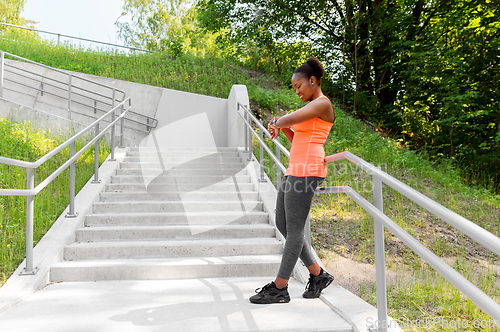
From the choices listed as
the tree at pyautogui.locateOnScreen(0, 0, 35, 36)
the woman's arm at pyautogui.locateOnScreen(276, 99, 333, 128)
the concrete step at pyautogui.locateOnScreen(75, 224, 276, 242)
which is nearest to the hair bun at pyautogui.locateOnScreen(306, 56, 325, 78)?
the woman's arm at pyautogui.locateOnScreen(276, 99, 333, 128)

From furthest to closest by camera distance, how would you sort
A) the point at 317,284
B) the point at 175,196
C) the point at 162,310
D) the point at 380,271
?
the point at 175,196 < the point at 317,284 < the point at 162,310 < the point at 380,271

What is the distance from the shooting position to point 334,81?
37.9ft

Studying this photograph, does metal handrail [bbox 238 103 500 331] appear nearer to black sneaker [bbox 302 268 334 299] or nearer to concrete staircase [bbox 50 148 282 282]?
black sneaker [bbox 302 268 334 299]

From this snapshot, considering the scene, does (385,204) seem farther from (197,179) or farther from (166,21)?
(166,21)

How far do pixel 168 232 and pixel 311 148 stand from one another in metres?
1.96

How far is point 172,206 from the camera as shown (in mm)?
3807

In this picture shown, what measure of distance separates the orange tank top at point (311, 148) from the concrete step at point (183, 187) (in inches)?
102

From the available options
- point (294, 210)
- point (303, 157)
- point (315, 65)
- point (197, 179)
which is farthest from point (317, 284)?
point (197, 179)

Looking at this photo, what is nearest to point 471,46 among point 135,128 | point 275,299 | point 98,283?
point 135,128

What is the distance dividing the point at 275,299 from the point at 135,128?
741 cm

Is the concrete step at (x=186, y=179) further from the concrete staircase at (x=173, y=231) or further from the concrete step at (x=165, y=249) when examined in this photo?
the concrete step at (x=165, y=249)

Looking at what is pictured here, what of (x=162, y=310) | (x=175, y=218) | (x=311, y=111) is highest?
(x=311, y=111)

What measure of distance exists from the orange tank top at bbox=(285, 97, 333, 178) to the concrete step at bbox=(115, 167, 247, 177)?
304 cm

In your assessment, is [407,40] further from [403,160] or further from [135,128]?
[135,128]
